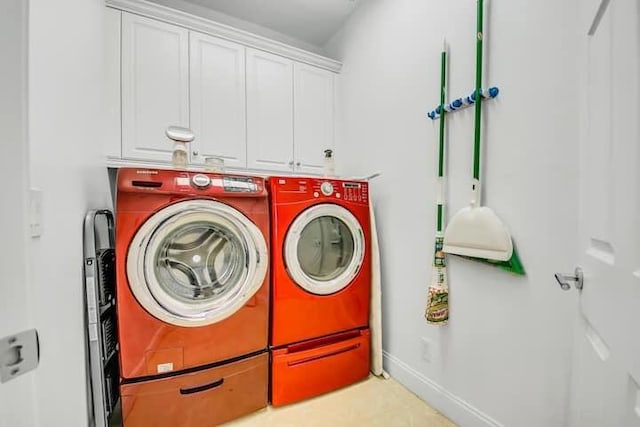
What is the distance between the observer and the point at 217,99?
1845 mm

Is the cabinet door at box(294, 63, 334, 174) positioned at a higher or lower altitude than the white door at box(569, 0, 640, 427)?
higher

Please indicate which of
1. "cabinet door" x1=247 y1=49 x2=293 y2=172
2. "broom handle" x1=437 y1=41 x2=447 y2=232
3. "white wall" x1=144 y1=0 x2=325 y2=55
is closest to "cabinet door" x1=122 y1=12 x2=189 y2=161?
"cabinet door" x1=247 y1=49 x2=293 y2=172

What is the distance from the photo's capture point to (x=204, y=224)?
1.39 meters

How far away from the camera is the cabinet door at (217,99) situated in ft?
5.84

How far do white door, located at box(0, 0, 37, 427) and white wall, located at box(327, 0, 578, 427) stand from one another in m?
1.49

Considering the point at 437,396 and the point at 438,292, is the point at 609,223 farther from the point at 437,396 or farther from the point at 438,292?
the point at 437,396

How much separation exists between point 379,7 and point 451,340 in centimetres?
223

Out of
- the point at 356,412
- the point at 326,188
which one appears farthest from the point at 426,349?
the point at 326,188

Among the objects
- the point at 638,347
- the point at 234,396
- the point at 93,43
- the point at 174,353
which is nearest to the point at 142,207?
the point at 174,353

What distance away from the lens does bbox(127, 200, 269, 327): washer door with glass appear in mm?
1203

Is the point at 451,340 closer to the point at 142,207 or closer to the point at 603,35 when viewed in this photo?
the point at 603,35

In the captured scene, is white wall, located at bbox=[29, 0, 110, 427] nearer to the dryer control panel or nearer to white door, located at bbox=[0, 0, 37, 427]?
white door, located at bbox=[0, 0, 37, 427]

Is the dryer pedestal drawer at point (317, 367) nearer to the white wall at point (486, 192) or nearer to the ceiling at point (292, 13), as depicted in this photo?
the white wall at point (486, 192)

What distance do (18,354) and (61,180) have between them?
820 mm
